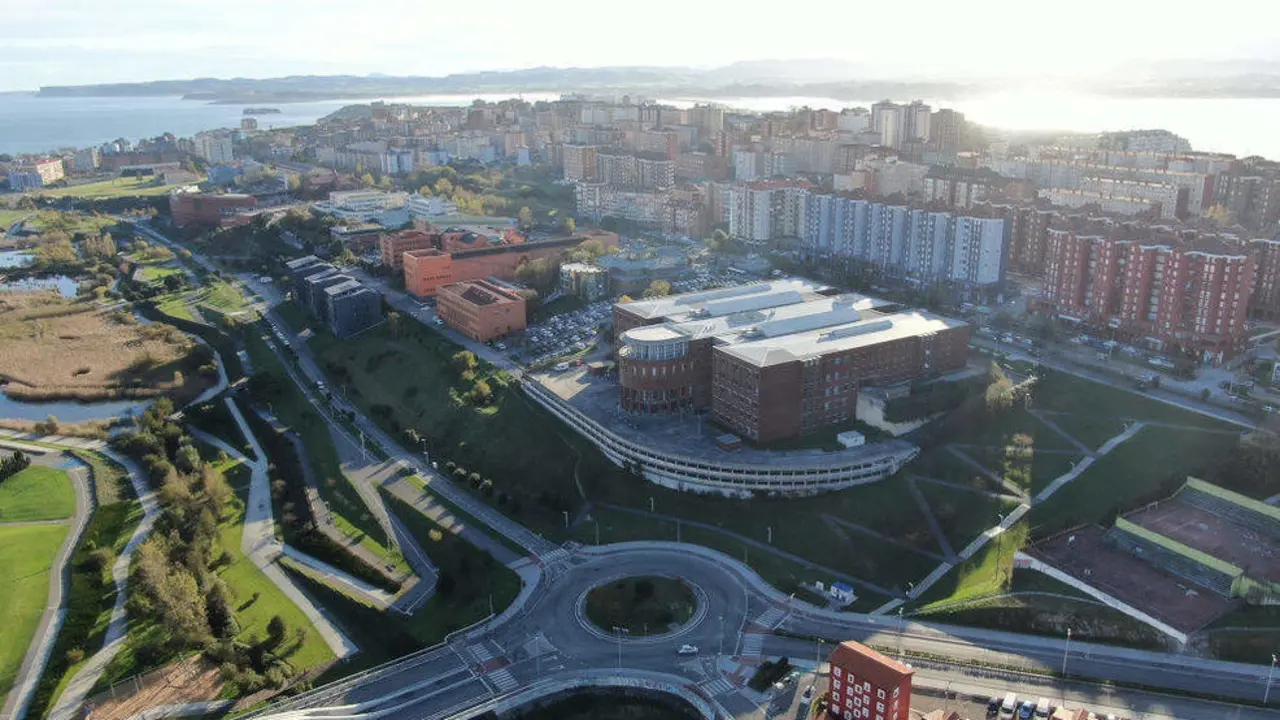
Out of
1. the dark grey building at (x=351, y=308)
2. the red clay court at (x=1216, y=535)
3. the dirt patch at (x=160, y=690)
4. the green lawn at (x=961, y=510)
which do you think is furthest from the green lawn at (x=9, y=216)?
the red clay court at (x=1216, y=535)

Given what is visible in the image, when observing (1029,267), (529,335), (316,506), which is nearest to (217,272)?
(529,335)

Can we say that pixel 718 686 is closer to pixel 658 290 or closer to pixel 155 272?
pixel 658 290

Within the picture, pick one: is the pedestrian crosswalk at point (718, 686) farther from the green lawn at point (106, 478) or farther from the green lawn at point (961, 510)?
the green lawn at point (106, 478)

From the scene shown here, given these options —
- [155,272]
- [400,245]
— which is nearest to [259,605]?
[400,245]

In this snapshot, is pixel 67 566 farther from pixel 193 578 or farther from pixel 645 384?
pixel 645 384

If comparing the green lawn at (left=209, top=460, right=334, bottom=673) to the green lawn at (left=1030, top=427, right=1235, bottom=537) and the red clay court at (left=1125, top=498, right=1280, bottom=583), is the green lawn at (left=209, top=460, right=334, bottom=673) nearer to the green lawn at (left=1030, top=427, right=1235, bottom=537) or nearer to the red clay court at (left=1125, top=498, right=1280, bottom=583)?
the green lawn at (left=1030, top=427, right=1235, bottom=537)
